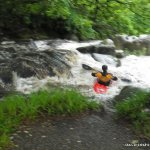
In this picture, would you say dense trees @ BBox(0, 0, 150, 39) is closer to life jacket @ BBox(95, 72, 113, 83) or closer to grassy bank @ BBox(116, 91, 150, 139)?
life jacket @ BBox(95, 72, 113, 83)

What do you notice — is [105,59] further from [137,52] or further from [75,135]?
[75,135]

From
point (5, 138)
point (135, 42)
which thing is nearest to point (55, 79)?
point (5, 138)

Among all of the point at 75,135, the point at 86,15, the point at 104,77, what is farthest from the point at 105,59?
the point at 75,135

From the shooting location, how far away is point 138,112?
5.89 meters

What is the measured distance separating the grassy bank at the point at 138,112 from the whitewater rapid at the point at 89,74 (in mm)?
1108

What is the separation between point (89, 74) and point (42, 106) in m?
2.89

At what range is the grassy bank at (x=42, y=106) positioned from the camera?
5.67 metres

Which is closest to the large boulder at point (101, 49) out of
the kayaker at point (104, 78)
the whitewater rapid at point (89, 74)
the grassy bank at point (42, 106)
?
the whitewater rapid at point (89, 74)

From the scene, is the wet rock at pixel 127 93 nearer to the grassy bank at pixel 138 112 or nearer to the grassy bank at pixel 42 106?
the grassy bank at pixel 138 112

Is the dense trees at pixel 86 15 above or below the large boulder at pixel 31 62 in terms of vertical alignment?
above

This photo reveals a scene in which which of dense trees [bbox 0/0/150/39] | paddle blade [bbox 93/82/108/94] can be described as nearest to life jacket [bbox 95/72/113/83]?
paddle blade [bbox 93/82/108/94]

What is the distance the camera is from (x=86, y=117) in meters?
6.05

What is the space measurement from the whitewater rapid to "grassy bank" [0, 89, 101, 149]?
3.57 feet

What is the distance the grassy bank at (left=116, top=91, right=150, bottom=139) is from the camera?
5.62 m
